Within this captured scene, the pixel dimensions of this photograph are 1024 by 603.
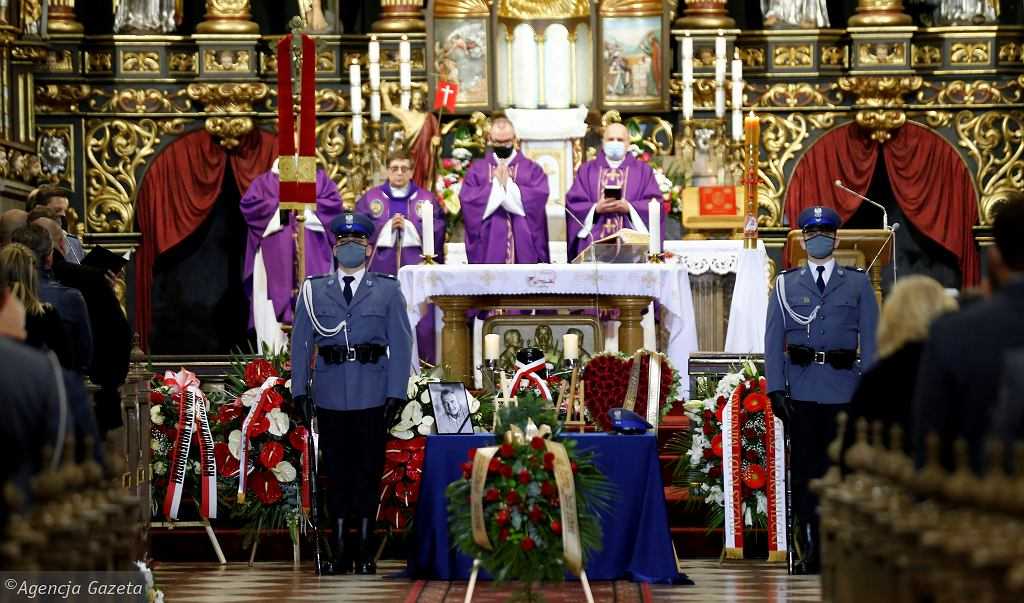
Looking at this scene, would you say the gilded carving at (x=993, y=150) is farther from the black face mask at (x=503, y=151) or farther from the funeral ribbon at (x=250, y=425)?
the funeral ribbon at (x=250, y=425)

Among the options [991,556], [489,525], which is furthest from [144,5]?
[991,556]

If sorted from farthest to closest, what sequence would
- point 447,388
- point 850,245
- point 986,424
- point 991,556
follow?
point 850,245 → point 447,388 → point 986,424 → point 991,556

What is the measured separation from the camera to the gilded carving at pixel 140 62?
662 inches

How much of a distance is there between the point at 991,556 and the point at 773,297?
600cm

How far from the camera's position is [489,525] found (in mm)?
8141

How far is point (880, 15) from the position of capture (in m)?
16.5

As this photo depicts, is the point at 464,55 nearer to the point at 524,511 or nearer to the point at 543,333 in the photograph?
the point at 543,333

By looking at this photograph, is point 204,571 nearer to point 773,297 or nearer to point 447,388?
point 447,388

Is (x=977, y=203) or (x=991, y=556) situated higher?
(x=977, y=203)

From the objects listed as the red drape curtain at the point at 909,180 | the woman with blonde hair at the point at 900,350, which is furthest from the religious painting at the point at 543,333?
the woman with blonde hair at the point at 900,350

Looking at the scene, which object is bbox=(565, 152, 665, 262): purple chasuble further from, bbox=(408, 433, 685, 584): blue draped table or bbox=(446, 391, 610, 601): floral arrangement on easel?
bbox=(446, 391, 610, 601): floral arrangement on easel

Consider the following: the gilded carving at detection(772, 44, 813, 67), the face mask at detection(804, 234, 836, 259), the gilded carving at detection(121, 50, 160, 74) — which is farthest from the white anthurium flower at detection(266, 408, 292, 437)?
the gilded carving at detection(772, 44, 813, 67)

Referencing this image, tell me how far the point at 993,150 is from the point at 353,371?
27.8 feet

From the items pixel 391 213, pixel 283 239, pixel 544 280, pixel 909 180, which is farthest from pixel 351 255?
pixel 909 180
